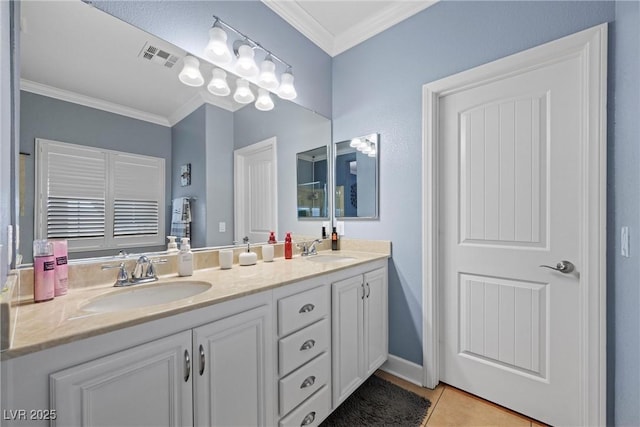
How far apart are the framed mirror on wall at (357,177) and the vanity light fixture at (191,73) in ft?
3.84

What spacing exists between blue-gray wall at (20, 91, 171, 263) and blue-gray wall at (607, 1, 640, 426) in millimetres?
2000

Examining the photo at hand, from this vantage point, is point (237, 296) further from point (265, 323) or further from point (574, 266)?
point (574, 266)

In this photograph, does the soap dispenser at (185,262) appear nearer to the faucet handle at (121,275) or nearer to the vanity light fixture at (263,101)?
the faucet handle at (121,275)

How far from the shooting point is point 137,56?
4.11 ft

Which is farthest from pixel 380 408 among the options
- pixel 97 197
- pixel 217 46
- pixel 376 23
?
pixel 376 23

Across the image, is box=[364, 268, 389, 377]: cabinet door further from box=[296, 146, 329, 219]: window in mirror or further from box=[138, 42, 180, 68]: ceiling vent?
box=[138, 42, 180, 68]: ceiling vent

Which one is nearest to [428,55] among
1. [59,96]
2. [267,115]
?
[267,115]

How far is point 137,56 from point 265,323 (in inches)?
53.7

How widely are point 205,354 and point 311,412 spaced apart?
2.33ft

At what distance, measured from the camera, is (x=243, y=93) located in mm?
1677

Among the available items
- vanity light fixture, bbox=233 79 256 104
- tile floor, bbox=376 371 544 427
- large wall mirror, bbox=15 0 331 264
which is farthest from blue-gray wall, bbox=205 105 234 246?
tile floor, bbox=376 371 544 427

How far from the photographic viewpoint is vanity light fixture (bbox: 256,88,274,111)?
5.82 ft

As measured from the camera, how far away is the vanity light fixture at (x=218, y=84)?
5.01ft

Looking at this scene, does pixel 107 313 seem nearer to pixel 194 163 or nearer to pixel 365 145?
pixel 194 163
